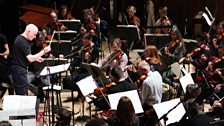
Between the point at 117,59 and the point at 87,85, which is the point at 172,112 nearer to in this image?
the point at 87,85

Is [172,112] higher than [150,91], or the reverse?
[150,91]

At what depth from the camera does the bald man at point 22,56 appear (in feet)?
25.1

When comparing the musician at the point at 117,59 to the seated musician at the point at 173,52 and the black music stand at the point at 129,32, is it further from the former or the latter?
the black music stand at the point at 129,32

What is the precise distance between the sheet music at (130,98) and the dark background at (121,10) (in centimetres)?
545

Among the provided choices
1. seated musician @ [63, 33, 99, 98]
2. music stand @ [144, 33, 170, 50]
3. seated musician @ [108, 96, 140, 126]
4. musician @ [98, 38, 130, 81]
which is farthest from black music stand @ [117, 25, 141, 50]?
seated musician @ [108, 96, 140, 126]

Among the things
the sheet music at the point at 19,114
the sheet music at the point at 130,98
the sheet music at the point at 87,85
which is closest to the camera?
the sheet music at the point at 19,114

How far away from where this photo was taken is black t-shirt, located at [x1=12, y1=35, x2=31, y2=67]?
7.64m

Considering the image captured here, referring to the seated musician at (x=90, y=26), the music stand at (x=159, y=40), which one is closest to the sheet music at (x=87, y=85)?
the music stand at (x=159, y=40)

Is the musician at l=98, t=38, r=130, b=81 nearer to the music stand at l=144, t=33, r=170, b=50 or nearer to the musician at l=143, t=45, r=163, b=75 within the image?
the musician at l=143, t=45, r=163, b=75

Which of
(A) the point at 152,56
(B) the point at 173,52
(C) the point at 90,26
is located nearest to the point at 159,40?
(B) the point at 173,52

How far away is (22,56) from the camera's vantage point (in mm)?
7711

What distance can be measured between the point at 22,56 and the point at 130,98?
217 centimetres

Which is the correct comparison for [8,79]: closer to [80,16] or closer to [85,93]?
[85,93]

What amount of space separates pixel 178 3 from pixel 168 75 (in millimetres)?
6516
